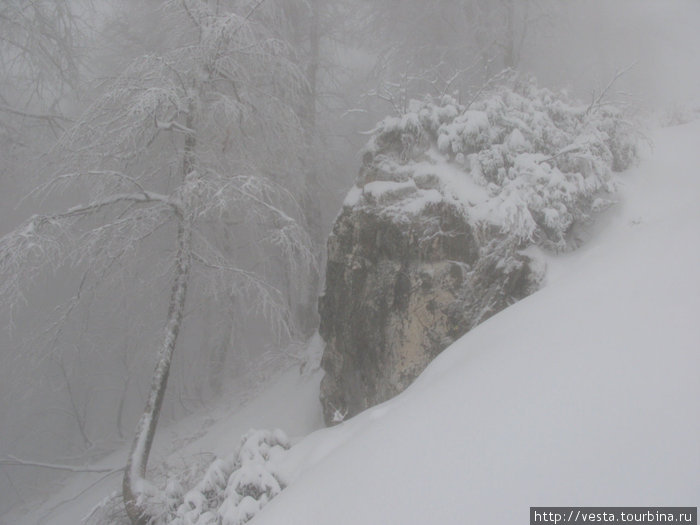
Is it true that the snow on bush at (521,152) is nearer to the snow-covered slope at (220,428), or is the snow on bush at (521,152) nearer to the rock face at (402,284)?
the rock face at (402,284)

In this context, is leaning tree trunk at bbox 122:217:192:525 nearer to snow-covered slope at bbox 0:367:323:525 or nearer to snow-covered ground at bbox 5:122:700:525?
snow-covered slope at bbox 0:367:323:525

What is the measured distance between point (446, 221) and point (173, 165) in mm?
3395

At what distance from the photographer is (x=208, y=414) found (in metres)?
8.21

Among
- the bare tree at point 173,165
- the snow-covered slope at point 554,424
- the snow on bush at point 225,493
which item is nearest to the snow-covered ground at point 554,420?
the snow-covered slope at point 554,424

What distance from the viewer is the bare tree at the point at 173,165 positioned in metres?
4.30

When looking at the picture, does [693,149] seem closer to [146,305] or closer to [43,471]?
[146,305]

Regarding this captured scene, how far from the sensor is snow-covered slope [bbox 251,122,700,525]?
A: 4.38ft

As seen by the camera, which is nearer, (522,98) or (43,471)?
(522,98)

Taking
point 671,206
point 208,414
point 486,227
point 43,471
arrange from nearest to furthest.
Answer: point 671,206 < point 486,227 < point 208,414 < point 43,471

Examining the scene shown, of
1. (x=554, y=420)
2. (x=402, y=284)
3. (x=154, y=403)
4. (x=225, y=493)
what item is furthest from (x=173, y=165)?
(x=554, y=420)

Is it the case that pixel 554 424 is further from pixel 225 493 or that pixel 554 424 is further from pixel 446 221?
pixel 446 221

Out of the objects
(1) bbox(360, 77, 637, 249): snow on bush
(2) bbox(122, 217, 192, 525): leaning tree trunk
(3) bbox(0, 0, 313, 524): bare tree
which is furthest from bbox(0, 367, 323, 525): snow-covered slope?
(1) bbox(360, 77, 637, 249): snow on bush

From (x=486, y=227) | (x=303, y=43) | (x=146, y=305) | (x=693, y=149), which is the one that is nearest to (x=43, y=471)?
(x=146, y=305)

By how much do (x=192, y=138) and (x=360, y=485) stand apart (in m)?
4.57
